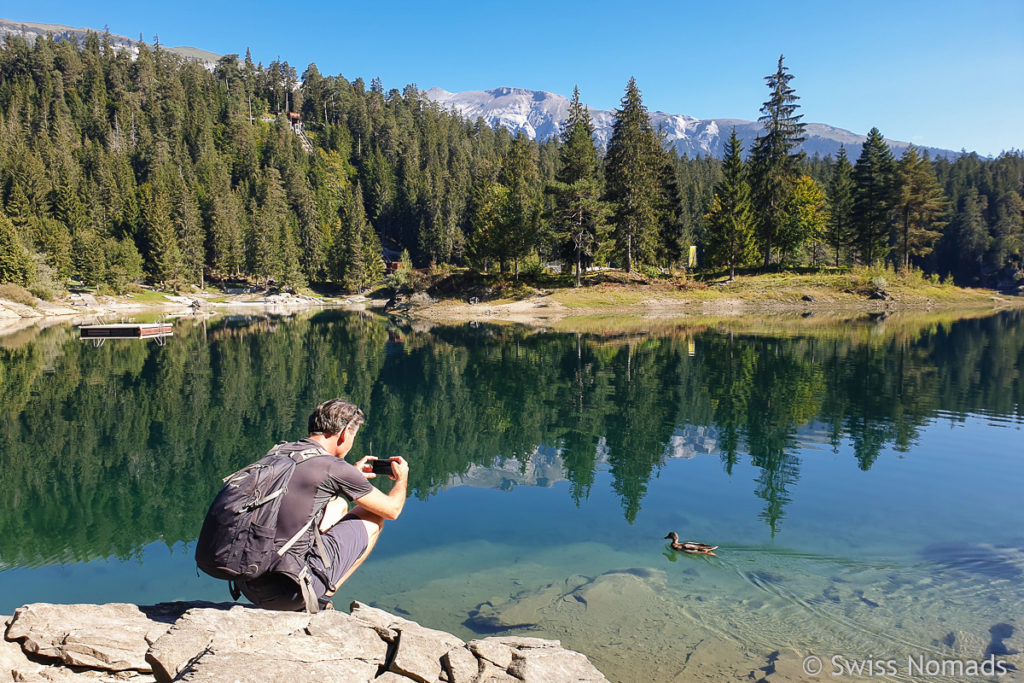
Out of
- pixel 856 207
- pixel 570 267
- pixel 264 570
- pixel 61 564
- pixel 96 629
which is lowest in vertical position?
pixel 61 564

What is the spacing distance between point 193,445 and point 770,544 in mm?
15043

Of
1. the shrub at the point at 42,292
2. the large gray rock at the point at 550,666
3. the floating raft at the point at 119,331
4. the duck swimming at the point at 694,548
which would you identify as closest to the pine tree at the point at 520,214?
the floating raft at the point at 119,331

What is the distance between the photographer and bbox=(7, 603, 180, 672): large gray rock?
4.67 m

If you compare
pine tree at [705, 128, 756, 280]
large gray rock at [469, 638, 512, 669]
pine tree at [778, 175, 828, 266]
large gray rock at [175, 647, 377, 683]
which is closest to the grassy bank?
A: pine tree at [705, 128, 756, 280]

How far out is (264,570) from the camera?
4637mm

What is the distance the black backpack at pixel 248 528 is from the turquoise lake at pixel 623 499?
145 inches

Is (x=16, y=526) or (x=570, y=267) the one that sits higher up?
(x=570, y=267)

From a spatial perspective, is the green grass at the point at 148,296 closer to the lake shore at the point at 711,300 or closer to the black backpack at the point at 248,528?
the lake shore at the point at 711,300

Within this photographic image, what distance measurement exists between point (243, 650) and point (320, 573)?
2.87ft

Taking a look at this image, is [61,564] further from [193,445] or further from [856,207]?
[856,207]

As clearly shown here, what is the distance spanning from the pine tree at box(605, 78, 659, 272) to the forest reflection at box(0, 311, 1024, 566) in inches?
979

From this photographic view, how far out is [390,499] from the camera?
5383 millimetres

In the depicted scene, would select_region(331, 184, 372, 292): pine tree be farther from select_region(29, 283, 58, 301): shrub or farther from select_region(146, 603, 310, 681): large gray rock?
select_region(146, 603, 310, 681): large gray rock

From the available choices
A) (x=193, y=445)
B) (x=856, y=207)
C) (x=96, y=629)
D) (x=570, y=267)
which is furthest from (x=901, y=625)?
(x=856, y=207)
